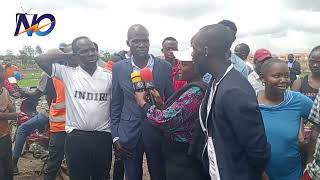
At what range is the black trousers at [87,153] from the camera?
3920mm

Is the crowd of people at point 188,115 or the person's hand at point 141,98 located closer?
the crowd of people at point 188,115

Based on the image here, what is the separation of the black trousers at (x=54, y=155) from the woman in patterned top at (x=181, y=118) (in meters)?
2.66

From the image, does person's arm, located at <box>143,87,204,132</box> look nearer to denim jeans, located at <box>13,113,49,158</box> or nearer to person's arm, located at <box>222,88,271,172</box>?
person's arm, located at <box>222,88,271,172</box>

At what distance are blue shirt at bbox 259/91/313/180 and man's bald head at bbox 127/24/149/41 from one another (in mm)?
1646

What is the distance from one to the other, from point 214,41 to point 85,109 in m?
1.97

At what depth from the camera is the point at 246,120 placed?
87.2 inches

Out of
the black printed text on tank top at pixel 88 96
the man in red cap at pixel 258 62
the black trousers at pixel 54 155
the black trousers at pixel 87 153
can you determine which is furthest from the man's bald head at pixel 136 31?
the black trousers at pixel 54 155

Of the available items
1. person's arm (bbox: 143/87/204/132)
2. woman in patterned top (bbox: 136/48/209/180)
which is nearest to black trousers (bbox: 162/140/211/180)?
woman in patterned top (bbox: 136/48/209/180)

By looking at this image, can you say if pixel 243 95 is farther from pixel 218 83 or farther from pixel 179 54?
pixel 179 54

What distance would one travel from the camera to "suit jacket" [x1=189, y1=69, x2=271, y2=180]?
7.30ft

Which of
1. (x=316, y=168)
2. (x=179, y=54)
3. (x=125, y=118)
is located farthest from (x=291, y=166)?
(x=125, y=118)

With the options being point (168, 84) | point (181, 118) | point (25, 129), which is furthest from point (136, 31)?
point (25, 129)

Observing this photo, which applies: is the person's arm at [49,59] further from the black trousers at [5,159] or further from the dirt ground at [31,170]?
the dirt ground at [31,170]

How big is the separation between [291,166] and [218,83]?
117cm
